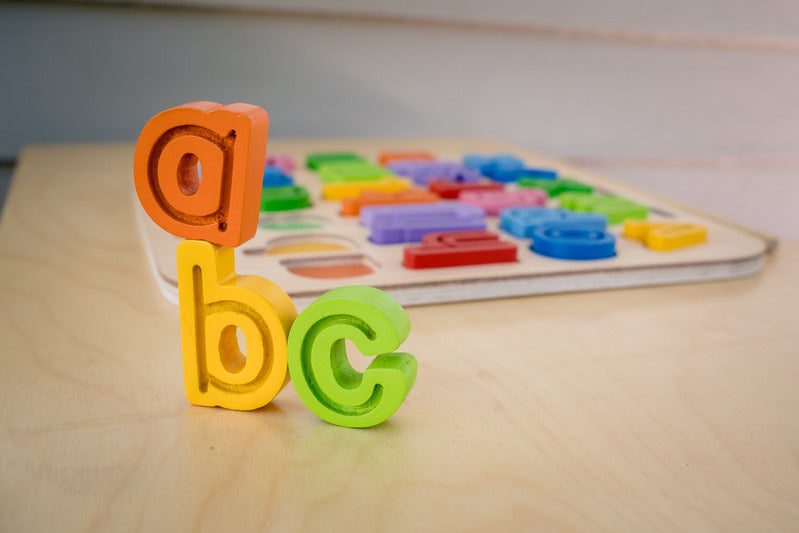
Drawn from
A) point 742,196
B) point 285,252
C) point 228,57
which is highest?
point 228,57

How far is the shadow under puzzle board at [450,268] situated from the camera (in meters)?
0.59

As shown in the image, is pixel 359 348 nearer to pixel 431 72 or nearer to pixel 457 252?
pixel 457 252

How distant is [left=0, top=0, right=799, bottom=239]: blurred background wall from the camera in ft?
4.16

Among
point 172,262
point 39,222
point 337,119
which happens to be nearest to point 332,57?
point 337,119

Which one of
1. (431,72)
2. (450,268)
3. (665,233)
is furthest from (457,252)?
(431,72)

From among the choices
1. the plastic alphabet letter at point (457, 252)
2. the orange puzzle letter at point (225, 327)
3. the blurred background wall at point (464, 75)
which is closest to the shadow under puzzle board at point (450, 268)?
the plastic alphabet letter at point (457, 252)

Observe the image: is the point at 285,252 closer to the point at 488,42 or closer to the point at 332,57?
the point at 332,57

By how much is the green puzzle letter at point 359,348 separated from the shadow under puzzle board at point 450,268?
161 mm

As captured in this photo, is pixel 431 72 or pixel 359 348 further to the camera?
pixel 431 72

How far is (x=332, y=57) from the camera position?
4.59ft

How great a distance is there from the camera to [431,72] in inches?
58.2

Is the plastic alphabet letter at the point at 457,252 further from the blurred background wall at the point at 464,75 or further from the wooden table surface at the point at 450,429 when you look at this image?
the blurred background wall at the point at 464,75

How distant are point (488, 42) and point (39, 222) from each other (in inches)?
40.2

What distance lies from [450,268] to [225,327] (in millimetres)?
263
